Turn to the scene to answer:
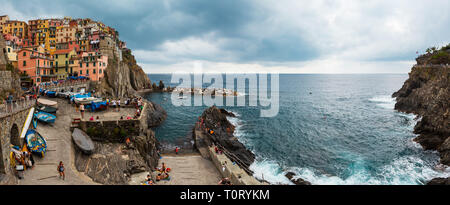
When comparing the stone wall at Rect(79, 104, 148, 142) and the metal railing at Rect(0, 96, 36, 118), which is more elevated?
the metal railing at Rect(0, 96, 36, 118)

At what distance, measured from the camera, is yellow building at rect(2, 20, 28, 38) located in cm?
7844

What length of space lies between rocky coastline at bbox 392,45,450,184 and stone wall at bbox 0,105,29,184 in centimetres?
3908

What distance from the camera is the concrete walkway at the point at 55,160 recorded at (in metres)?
15.4

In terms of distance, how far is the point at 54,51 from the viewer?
194 ft

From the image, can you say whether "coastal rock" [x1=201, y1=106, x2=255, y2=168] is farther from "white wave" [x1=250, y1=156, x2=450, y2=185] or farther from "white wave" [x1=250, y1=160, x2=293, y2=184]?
"white wave" [x1=250, y1=156, x2=450, y2=185]

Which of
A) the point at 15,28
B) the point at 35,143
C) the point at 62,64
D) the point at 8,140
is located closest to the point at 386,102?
the point at 35,143

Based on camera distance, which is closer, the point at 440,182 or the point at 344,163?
the point at 440,182

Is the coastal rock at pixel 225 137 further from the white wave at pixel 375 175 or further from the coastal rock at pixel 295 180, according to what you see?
the coastal rock at pixel 295 180

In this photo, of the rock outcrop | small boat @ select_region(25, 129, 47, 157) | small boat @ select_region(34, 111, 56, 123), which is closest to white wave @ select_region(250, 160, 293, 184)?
the rock outcrop

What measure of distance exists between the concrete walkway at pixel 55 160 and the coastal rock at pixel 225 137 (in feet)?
65.8
